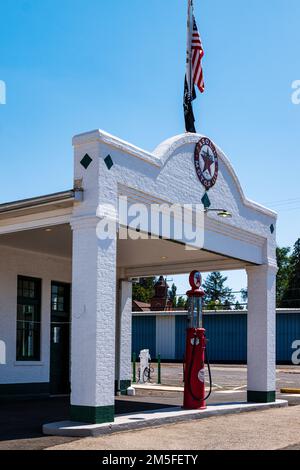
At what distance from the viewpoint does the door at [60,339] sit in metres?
19.1

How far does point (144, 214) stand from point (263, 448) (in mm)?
4798

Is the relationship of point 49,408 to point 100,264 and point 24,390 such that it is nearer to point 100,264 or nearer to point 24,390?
point 24,390

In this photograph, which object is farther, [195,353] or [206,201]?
[206,201]

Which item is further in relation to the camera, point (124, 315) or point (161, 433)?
point (124, 315)

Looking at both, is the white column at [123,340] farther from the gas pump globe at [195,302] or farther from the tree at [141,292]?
the tree at [141,292]

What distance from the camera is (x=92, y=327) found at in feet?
38.2

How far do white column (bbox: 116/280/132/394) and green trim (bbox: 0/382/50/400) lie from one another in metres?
2.32

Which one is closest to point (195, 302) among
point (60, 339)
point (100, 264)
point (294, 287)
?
point (100, 264)

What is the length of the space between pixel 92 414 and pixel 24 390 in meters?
6.68

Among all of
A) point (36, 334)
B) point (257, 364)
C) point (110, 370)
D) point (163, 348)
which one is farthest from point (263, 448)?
point (163, 348)

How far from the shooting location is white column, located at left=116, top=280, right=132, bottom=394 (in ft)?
65.0

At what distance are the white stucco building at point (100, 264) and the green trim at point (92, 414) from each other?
0.02 metres

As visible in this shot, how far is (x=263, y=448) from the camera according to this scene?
413 inches
